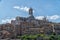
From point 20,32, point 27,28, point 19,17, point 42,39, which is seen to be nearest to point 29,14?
point 19,17

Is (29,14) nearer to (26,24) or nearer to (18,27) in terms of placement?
(26,24)

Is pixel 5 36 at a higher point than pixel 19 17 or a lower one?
lower

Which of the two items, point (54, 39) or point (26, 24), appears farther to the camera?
point (26, 24)

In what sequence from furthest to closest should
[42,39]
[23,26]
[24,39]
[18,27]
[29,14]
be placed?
[29,14] → [23,26] → [18,27] → [42,39] → [24,39]

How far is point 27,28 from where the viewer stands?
33344 millimetres

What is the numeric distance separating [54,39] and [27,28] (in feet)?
44.6

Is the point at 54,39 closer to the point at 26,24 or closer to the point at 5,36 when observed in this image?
the point at 5,36

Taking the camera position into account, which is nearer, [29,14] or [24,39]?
[24,39]

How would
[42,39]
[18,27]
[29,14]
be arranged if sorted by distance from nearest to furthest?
[42,39]
[18,27]
[29,14]

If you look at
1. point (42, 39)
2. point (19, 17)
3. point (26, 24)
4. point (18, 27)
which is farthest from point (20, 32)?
point (19, 17)

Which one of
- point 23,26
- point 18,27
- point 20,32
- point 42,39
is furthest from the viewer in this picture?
point 23,26

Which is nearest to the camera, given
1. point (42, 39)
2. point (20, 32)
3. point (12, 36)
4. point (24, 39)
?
point (24, 39)

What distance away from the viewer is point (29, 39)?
20.6 m

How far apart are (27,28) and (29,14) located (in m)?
6.00
